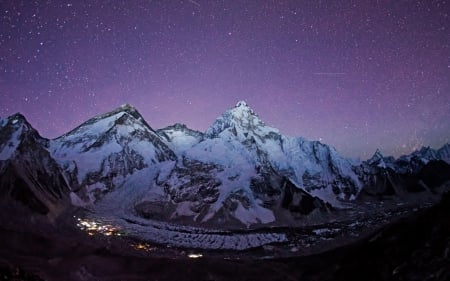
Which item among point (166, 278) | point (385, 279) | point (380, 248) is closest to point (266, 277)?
point (166, 278)

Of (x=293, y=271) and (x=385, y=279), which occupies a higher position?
(x=385, y=279)

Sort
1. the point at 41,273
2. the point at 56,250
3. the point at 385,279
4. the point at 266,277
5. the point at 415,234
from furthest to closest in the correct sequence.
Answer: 1. the point at 56,250
2. the point at 266,277
3. the point at 41,273
4. the point at 415,234
5. the point at 385,279

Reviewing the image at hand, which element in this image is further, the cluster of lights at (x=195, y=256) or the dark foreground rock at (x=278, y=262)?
the cluster of lights at (x=195, y=256)

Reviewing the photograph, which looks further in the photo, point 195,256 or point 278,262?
point 195,256

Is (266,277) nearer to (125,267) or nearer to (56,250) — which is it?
(125,267)

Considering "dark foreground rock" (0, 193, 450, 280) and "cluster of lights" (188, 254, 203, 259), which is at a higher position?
"dark foreground rock" (0, 193, 450, 280)

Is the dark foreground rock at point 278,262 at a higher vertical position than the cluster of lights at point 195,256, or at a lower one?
higher

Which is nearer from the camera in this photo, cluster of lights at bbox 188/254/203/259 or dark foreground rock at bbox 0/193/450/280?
dark foreground rock at bbox 0/193/450/280

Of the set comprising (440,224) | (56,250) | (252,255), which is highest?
(440,224)

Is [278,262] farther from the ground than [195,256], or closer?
closer

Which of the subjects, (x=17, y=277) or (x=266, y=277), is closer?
(x=17, y=277)

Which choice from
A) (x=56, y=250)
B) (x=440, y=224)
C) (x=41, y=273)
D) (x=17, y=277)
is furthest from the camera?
(x=56, y=250)
